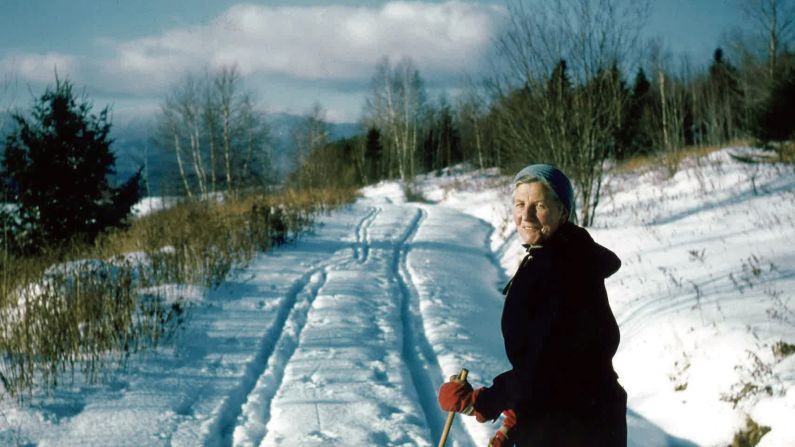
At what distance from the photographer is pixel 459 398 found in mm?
2111

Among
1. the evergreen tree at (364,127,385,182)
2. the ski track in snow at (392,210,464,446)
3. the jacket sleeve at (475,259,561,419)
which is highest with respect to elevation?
the evergreen tree at (364,127,385,182)

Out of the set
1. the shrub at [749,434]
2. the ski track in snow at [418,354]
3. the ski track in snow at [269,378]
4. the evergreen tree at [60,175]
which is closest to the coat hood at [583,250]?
the shrub at [749,434]

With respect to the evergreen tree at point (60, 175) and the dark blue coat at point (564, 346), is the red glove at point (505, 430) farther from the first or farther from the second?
the evergreen tree at point (60, 175)

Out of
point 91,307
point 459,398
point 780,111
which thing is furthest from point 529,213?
point 780,111

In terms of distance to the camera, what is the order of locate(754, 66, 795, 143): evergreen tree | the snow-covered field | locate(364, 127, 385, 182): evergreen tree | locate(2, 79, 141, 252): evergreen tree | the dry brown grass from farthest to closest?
1. locate(364, 127, 385, 182): evergreen tree
2. locate(754, 66, 795, 143): evergreen tree
3. locate(2, 79, 141, 252): evergreen tree
4. the dry brown grass
5. the snow-covered field

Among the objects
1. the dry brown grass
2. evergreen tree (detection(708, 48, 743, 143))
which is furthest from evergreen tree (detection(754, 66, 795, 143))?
evergreen tree (detection(708, 48, 743, 143))

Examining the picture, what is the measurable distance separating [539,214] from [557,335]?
431 millimetres

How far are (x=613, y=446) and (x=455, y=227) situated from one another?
48.1ft

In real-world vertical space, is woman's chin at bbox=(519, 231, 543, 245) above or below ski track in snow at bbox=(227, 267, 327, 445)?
above

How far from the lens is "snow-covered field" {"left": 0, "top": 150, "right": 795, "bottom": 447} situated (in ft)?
12.8

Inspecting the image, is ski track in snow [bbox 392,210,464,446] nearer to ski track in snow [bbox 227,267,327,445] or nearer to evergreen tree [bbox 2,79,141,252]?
ski track in snow [bbox 227,267,327,445]

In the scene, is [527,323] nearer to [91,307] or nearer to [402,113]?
[91,307]

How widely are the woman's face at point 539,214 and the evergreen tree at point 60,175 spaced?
12.1 m

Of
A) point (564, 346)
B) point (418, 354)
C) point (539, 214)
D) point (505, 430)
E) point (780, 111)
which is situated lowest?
point (418, 354)
